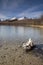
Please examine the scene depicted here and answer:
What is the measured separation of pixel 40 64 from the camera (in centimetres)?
431

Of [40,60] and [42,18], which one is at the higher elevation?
[42,18]

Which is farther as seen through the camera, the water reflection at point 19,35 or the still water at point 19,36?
the water reflection at point 19,35

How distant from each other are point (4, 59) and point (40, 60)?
5.58 feet

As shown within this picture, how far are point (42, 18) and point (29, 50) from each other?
45642 mm

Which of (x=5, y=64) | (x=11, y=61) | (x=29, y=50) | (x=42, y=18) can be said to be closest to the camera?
(x=5, y=64)

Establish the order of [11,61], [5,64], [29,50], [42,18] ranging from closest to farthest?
[5,64]
[11,61]
[29,50]
[42,18]

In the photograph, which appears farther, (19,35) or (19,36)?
(19,35)

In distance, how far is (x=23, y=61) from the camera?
456 centimetres

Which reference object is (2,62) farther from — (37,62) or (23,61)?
(37,62)

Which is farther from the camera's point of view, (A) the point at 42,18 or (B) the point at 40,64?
(A) the point at 42,18

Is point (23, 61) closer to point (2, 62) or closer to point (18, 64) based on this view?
point (18, 64)

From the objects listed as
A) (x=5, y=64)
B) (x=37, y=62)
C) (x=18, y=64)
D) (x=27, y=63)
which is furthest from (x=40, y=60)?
(x=5, y=64)

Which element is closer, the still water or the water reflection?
the still water

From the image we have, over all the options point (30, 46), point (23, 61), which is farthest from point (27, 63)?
point (30, 46)
